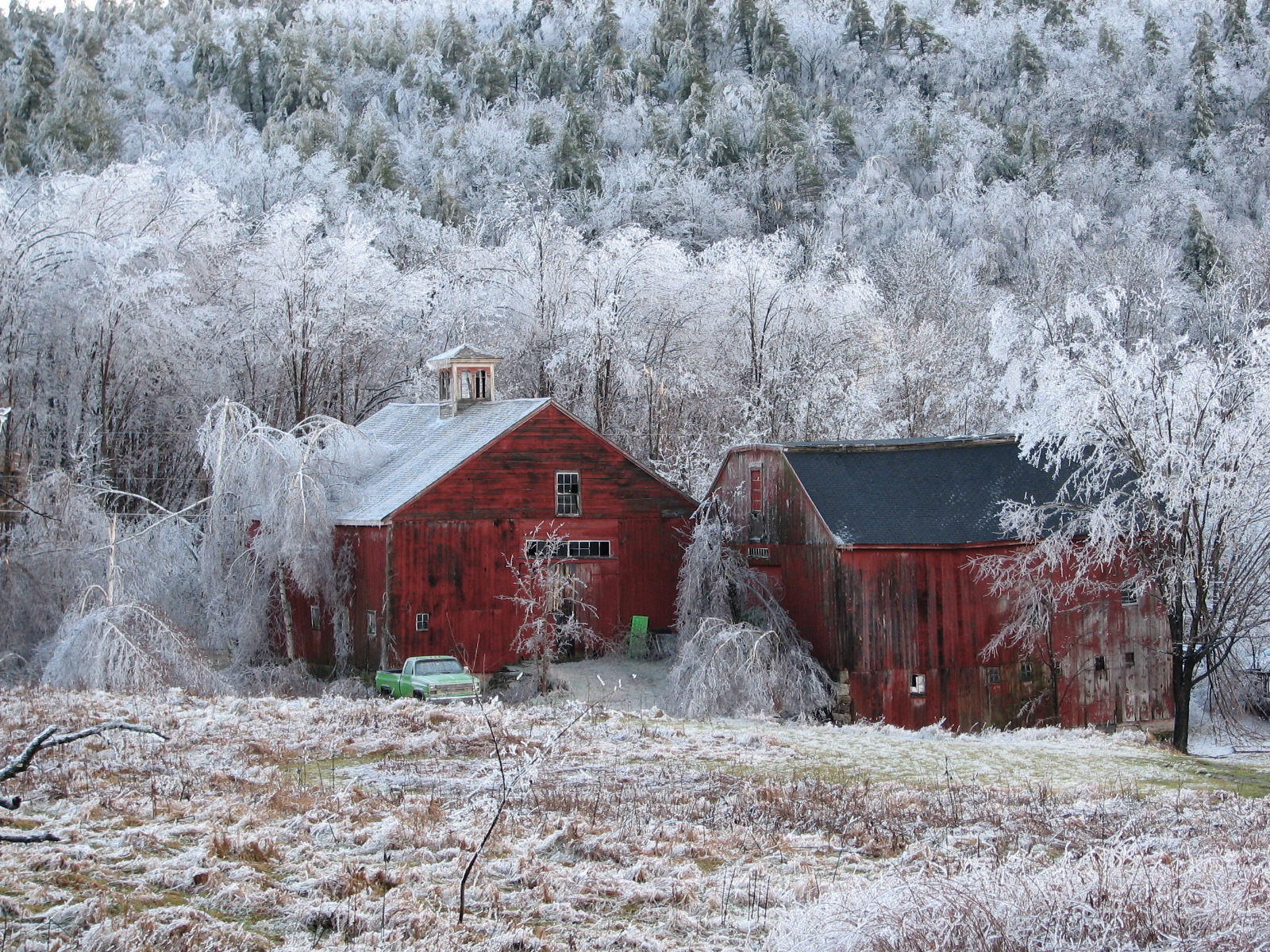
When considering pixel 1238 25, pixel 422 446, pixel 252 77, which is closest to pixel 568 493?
pixel 422 446

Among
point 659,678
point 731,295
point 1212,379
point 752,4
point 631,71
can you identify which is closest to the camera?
point 1212,379

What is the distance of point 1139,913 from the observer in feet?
27.0

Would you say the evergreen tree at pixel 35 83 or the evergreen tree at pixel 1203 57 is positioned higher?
the evergreen tree at pixel 1203 57

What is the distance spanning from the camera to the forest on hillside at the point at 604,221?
4050 cm

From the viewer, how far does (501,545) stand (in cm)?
3189

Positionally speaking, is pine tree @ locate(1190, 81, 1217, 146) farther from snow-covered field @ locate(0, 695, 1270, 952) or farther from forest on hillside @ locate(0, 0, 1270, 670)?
snow-covered field @ locate(0, 695, 1270, 952)

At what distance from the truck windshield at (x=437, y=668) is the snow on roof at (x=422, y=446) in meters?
5.67

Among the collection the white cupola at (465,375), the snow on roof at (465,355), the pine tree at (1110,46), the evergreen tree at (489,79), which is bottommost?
the white cupola at (465,375)

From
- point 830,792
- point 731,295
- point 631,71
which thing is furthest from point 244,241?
point 631,71

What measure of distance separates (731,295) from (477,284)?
33.1ft

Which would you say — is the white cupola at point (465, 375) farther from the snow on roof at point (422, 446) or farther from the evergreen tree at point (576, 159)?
the evergreen tree at point (576, 159)

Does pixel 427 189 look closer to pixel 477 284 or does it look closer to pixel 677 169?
pixel 677 169

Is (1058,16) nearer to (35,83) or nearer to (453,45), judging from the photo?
(453,45)

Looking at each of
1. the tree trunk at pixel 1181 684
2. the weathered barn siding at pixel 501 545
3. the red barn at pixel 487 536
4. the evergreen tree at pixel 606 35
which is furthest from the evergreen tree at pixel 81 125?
the tree trunk at pixel 1181 684
